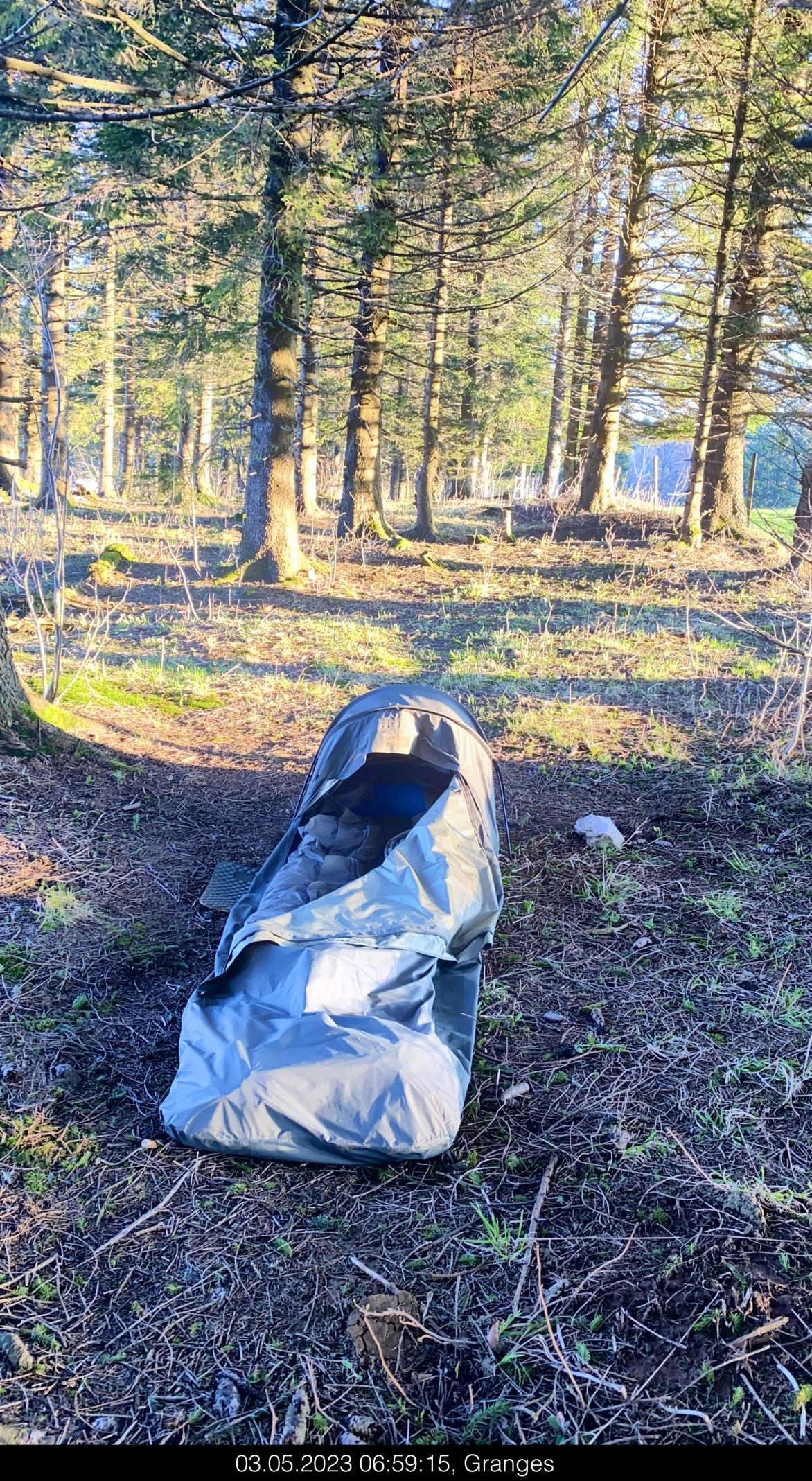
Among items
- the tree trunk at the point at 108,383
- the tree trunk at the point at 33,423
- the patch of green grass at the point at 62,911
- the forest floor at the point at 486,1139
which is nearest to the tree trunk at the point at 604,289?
the tree trunk at the point at 108,383

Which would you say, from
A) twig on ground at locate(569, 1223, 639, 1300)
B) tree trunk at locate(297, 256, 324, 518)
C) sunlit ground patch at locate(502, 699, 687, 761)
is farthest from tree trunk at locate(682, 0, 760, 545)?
twig on ground at locate(569, 1223, 639, 1300)

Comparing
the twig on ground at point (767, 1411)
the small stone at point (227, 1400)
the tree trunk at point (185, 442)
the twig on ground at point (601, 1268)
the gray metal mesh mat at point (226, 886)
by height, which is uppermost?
the tree trunk at point (185, 442)

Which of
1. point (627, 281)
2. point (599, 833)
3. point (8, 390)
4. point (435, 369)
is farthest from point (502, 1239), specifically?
point (8, 390)

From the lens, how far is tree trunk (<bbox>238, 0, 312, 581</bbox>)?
30.6 feet

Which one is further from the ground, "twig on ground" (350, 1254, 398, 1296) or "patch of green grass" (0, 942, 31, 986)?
"patch of green grass" (0, 942, 31, 986)

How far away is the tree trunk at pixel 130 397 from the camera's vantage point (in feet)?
66.3

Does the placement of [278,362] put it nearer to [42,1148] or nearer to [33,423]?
[42,1148]

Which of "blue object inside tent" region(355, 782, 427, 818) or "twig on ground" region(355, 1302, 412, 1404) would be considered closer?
"twig on ground" region(355, 1302, 412, 1404)

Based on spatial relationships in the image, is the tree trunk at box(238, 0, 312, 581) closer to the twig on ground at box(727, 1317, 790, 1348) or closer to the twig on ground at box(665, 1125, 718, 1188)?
the twig on ground at box(665, 1125, 718, 1188)

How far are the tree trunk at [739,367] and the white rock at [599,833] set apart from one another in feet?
24.4

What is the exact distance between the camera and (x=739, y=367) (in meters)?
11.4

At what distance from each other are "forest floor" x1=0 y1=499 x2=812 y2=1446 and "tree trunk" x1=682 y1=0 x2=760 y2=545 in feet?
21.9

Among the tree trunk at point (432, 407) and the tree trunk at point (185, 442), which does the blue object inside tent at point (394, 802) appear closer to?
the tree trunk at point (185, 442)

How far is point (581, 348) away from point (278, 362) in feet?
21.7
